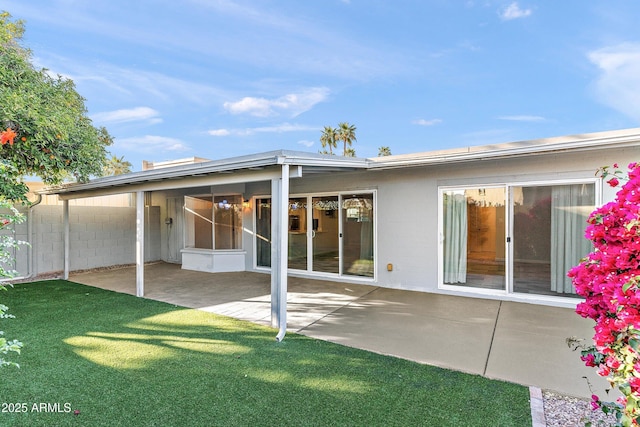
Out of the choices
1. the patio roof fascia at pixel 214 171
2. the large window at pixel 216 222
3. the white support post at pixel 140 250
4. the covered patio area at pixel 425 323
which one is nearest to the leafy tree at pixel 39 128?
the patio roof fascia at pixel 214 171

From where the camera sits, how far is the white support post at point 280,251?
468 cm

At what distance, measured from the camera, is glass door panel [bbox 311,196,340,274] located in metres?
8.46

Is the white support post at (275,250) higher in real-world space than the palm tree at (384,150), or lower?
lower

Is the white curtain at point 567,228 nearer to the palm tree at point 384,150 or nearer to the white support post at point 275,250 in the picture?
the white support post at point 275,250

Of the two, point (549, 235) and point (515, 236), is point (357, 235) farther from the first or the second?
point (549, 235)

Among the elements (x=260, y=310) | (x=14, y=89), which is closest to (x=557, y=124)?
(x=260, y=310)

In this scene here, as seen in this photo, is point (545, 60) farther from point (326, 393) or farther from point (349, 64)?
point (326, 393)

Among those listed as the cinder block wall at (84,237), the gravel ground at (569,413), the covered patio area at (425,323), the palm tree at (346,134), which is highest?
the palm tree at (346,134)

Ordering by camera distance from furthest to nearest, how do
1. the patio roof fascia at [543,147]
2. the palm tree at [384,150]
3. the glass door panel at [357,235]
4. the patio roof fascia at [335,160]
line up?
the palm tree at [384,150], the glass door panel at [357,235], the patio roof fascia at [335,160], the patio roof fascia at [543,147]

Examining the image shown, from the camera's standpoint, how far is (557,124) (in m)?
16.4

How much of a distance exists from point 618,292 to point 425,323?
3.68m

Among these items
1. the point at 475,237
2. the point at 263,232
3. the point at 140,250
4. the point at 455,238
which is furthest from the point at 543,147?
the point at 140,250

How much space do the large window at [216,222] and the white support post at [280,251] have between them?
5665 mm

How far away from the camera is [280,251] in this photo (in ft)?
15.6
